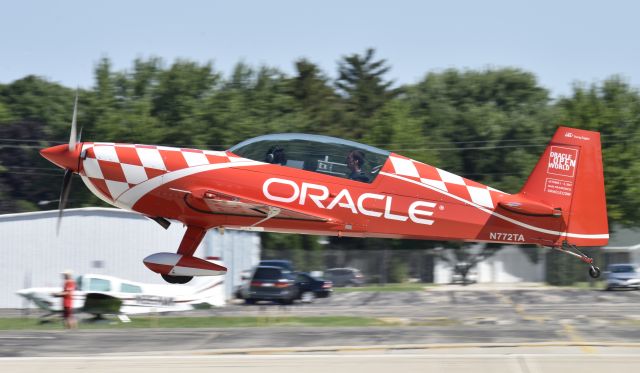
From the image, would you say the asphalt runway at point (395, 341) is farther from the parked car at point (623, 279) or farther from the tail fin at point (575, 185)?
the parked car at point (623, 279)

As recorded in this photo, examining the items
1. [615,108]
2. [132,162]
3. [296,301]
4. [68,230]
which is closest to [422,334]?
[132,162]

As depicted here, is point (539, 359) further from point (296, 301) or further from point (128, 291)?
point (296, 301)

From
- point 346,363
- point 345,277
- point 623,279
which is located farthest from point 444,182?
point 345,277

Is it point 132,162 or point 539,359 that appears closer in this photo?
point 132,162

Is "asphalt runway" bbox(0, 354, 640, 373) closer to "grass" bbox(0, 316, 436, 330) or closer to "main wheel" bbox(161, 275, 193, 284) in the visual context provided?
"main wheel" bbox(161, 275, 193, 284)

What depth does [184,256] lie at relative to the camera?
535 inches

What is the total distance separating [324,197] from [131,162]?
115 inches

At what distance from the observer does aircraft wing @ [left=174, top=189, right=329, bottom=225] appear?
13.1m

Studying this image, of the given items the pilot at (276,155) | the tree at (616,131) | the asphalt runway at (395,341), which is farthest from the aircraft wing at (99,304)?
the tree at (616,131)

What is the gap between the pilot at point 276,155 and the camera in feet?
43.0

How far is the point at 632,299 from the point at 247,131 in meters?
28.9

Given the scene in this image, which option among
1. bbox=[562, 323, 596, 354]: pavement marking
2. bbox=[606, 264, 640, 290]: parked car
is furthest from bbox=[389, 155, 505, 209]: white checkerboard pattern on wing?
bbox=[606, 264, 640, 290]: parked car

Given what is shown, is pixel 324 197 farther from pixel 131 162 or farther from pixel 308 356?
pixel 308 356

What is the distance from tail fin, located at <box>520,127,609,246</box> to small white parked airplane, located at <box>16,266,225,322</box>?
1724cm
